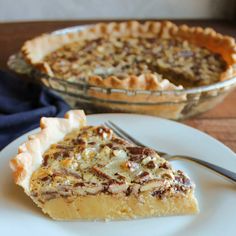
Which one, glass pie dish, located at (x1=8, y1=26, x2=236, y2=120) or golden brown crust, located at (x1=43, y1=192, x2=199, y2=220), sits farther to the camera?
glass pie dish, located at (x1=8, y1=26, x2=236, y2=120)

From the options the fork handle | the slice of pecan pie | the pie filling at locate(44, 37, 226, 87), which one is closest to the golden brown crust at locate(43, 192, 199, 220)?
the slice of pecan pie

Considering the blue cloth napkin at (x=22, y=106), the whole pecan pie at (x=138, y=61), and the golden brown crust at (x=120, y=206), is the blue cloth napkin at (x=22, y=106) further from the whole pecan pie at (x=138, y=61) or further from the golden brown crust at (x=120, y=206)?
the golden brown crust at (x=120, y=206)

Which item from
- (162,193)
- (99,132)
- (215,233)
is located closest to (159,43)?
(99,132)

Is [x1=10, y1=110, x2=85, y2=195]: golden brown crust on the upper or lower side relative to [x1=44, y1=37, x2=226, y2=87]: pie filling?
upper

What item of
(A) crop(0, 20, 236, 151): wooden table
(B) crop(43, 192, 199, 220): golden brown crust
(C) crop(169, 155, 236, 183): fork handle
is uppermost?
(C) crop(169, 155, 236, 183): fork handle

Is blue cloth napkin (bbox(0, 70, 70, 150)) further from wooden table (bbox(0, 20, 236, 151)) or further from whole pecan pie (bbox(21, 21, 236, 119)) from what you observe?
wooden table (bbox(0, 20, 236, 151))

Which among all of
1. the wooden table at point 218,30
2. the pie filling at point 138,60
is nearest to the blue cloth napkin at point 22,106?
the pie filling at point 138,60

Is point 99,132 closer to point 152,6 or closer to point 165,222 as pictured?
point 165,222
